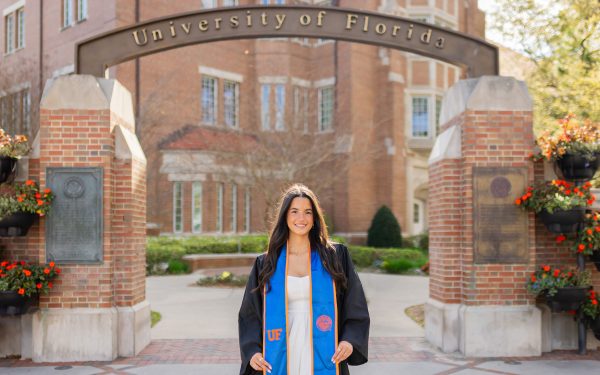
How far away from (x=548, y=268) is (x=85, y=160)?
5.49 m

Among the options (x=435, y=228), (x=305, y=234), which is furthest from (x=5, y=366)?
(x=435, y=228)

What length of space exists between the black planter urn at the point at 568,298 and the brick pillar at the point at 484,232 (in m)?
0.36

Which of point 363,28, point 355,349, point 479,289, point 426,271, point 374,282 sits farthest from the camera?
point 426,271

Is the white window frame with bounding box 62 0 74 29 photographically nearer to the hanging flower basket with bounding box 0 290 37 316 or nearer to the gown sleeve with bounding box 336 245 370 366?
the hanging flower basket with bounding box 0 290 37 316

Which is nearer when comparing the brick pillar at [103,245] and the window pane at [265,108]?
the brick pillar at [103,245]

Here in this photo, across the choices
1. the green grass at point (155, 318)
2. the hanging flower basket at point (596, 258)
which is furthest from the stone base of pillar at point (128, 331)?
the hanging flower basket at point (596, 258)

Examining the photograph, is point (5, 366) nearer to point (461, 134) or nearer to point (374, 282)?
point (461, 134)

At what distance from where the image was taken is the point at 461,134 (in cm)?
731

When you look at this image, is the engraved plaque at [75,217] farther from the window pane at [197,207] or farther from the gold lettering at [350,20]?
the window pane at [197,207]

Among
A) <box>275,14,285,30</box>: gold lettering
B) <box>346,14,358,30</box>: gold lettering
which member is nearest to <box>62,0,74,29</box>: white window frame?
<box>275,14,285,30</box>: gold lettering

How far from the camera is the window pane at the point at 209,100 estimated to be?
2311 cm

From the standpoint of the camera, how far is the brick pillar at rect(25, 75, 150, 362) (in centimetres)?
676

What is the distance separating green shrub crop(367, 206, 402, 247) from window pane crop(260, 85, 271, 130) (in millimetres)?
5734

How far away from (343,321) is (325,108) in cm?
2086
